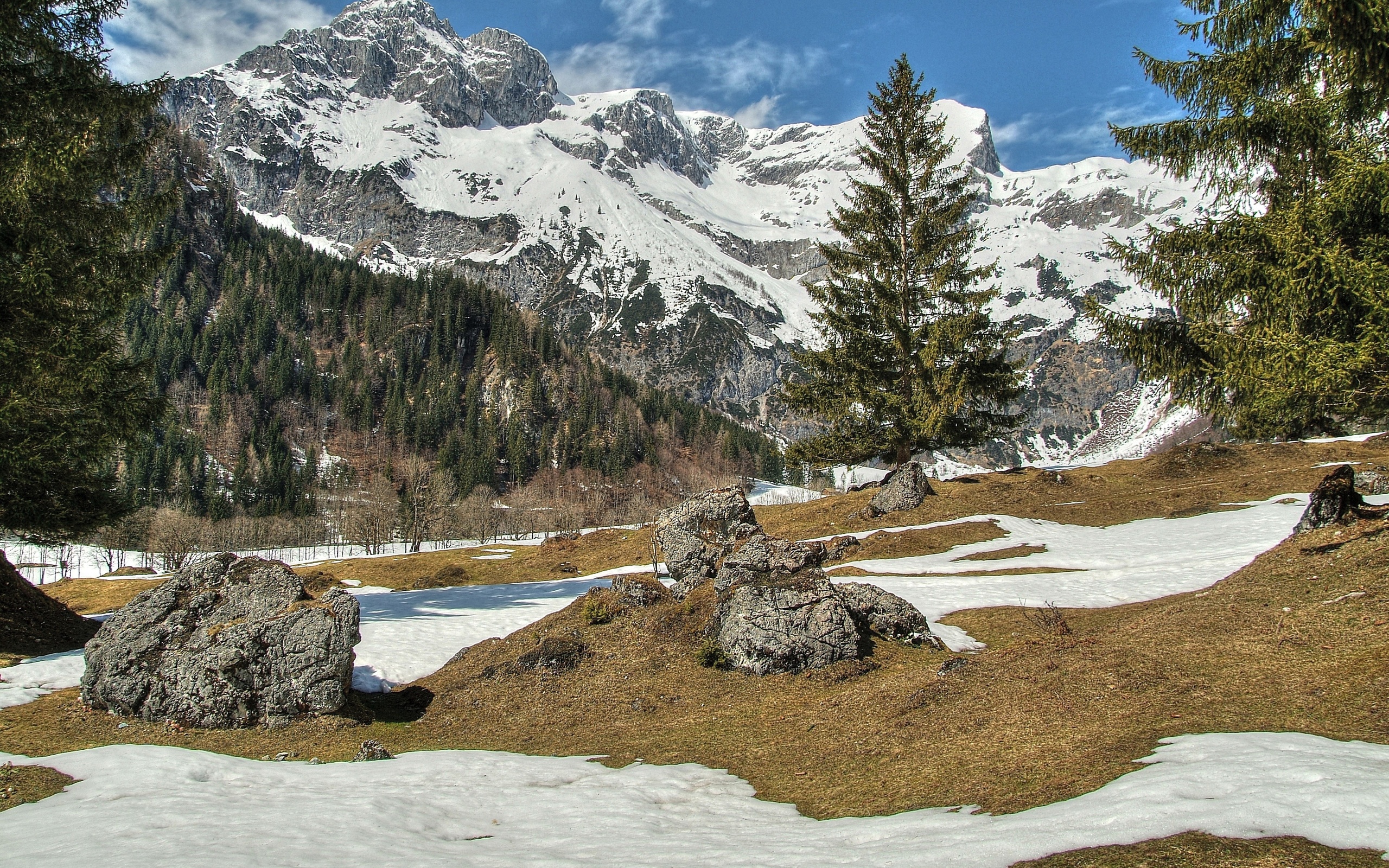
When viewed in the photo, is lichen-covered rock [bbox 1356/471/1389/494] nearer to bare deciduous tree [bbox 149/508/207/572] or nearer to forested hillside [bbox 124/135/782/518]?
bare deciduous tree [bbox 149/508/207/572]

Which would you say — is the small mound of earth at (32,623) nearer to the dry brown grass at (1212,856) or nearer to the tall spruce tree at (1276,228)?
the dry brown grass at (1212,856)

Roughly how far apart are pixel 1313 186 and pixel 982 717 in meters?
11.0

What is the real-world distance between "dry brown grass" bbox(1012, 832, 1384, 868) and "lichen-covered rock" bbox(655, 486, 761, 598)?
1485 cm

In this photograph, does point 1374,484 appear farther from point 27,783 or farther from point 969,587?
point 27,783

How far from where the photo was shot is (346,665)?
12.2 meters

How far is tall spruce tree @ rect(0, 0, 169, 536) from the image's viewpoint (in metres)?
13.8

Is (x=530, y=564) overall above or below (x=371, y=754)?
below

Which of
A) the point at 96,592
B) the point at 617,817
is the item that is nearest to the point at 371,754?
the point at 617,817

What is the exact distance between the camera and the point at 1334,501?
540 inches

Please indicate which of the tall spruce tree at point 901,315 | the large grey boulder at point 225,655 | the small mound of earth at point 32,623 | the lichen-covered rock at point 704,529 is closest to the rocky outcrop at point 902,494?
the tall spruce tree at point 901,315

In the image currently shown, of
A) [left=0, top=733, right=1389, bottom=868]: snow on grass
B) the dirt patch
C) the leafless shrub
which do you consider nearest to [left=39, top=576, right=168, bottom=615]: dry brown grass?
the dirt patch

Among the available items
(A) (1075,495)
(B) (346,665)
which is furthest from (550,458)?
(B) (346,665)

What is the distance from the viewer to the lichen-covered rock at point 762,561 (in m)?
15.7

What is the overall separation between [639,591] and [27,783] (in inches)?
422
